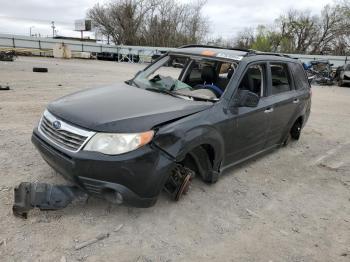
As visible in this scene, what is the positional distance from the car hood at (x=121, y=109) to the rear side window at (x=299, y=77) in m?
2.51

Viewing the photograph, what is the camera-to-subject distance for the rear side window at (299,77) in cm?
548

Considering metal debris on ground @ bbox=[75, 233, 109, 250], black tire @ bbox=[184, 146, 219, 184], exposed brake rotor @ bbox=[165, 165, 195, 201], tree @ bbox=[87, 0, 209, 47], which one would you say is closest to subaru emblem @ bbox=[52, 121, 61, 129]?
metal debris on ground @ bbox=[75, 233, 109, 250]

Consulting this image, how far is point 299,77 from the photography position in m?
5.65

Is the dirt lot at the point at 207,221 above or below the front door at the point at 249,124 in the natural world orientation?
below

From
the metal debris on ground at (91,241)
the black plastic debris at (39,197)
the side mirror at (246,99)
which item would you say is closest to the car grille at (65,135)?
the black plastic debris at (39,197)

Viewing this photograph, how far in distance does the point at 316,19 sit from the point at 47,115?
57224 millimetres

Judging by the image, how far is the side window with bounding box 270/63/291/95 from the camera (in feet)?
15.8

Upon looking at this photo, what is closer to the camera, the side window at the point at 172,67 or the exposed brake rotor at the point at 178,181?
the exposed brake rotor at the point at 178,181

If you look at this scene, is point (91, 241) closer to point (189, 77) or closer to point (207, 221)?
point (207, 221)

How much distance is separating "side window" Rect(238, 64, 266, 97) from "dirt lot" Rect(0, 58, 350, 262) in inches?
46.1

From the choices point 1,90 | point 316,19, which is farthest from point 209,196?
point 316,19

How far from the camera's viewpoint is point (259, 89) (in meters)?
4.60

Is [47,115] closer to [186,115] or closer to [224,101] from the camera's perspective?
[186,115]

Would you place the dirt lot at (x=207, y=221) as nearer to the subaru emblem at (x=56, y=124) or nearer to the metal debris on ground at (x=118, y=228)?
the metal debris on ground at (x=118, y=228)
